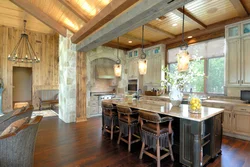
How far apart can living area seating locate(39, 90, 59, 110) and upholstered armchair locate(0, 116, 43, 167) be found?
5.85m

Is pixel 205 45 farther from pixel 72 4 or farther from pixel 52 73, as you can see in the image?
A: pixel 52 73

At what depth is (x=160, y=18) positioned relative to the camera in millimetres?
3898

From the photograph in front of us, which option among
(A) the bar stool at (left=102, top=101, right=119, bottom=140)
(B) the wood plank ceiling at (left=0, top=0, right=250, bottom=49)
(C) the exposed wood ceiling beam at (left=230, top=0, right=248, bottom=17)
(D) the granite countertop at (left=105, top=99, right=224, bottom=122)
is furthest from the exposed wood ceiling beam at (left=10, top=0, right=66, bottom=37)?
(C) the exposed wood ceiling beam at (left=230, top=0, right=248, bottom=17)

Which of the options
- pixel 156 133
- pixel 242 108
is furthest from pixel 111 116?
pixel 242 108

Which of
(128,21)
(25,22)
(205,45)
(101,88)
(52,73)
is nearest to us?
(128,21)

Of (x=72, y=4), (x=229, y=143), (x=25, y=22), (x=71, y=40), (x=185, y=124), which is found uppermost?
(x=25, y=22)

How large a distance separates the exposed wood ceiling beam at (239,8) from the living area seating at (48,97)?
797 centimetres

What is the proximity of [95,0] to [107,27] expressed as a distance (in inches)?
30.7

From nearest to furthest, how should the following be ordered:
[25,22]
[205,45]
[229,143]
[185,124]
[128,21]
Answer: [185,124] → [128,21] → [229,143] → [205,45] → [25,22]

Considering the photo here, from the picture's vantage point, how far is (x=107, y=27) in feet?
10.9

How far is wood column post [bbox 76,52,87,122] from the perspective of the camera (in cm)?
513

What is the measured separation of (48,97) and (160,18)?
22.2ft

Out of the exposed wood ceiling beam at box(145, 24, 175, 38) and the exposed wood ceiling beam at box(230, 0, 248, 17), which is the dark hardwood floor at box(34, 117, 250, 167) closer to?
the exposed wood ceiling beam at box(230, 0, 248, 17)

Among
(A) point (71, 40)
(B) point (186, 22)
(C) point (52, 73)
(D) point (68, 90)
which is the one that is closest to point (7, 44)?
(C) point (52, 73)
